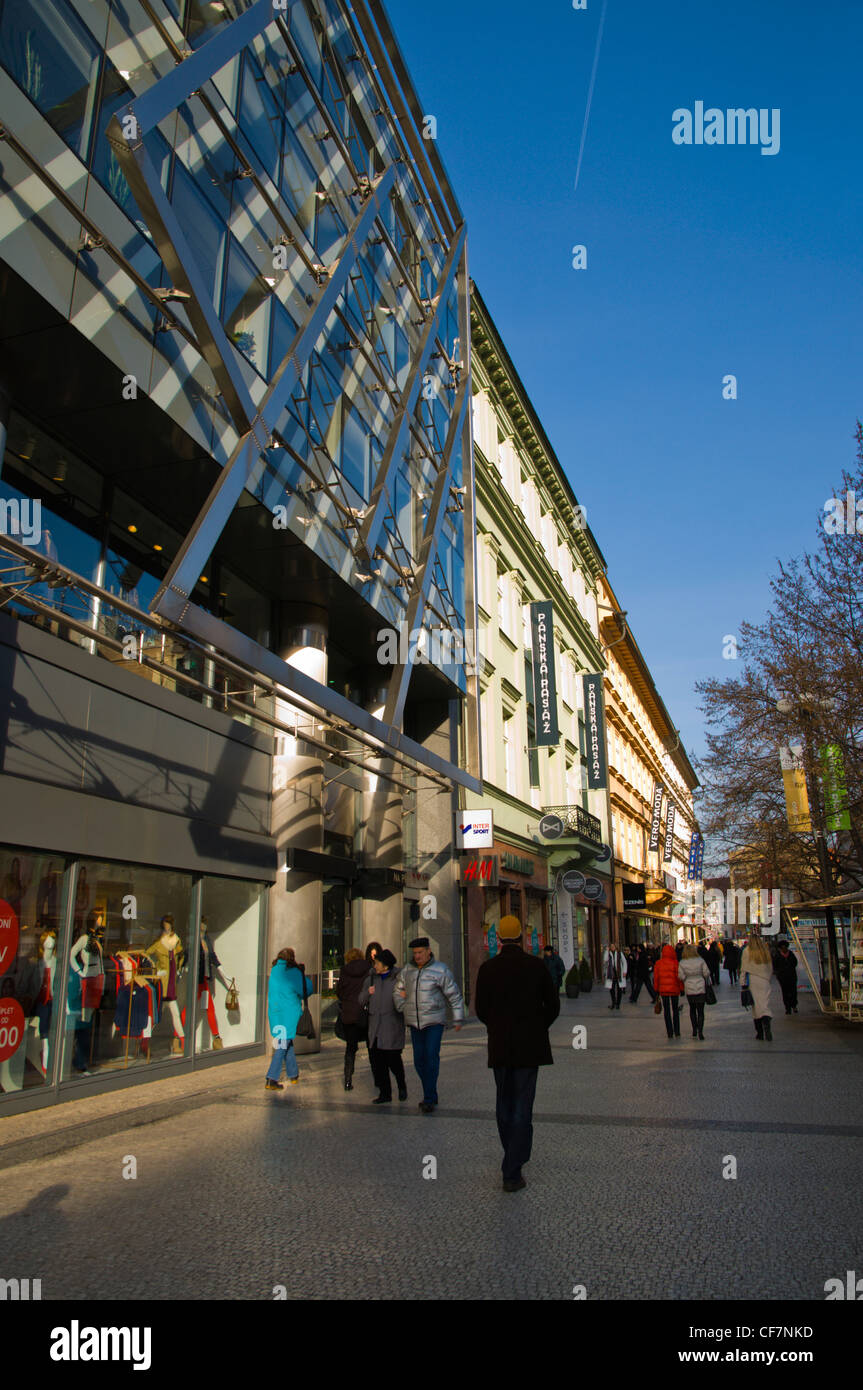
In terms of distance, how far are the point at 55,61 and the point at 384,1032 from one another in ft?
33.0

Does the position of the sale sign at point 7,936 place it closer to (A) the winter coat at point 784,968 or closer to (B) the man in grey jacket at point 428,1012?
(B) the man in grey jacket at point 428,1012

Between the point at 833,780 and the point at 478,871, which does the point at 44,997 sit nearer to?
the point at 478,871

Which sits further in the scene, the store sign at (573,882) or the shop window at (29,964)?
the store sign at (573,882)

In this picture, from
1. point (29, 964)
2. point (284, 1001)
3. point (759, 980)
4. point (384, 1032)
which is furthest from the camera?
point (759, 980)

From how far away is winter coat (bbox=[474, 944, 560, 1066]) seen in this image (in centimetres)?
663

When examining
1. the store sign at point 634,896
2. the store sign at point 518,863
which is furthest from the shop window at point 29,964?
the store sign at point 634,896

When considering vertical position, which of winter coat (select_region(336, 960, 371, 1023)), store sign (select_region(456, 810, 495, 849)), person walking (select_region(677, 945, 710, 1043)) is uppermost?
store sign (select_region(456, 810, 495, 849))

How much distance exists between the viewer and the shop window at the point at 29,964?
369 inches

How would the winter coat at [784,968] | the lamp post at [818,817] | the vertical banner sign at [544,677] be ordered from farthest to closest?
the vertical banner sign at [544,677], the winter coat at [784,968], the lamp post at [818,817]

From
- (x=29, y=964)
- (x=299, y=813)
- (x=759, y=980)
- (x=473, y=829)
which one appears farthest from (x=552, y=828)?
(x=29, y=964)

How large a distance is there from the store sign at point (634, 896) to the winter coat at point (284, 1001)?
3926cm

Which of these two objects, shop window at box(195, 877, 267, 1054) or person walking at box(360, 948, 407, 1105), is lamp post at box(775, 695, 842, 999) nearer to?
shop window at box(195, 877, 267, 1054)

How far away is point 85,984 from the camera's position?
10.7m

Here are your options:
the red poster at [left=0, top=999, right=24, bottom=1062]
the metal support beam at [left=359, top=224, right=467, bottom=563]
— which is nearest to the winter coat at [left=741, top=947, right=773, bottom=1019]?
the metal support beam at [left=359, top=224, right=467, bottom=563]
